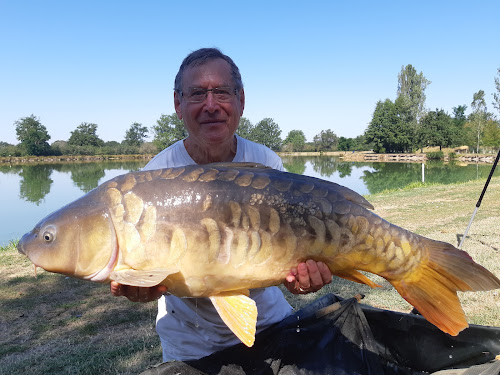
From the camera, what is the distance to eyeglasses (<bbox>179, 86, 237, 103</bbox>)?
1.72 m

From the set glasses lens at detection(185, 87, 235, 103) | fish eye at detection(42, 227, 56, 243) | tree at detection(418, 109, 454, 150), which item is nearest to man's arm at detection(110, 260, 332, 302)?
fish eye at detection(42, 227, 56, 243)

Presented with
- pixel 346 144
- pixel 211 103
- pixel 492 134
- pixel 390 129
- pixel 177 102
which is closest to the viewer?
pixel 211 103

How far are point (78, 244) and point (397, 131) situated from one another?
50397 mm

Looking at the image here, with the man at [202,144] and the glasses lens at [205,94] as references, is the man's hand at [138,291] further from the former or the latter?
the glasses lens at [205,94]

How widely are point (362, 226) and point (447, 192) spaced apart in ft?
31.6

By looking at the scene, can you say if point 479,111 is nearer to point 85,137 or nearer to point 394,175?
point 394,175

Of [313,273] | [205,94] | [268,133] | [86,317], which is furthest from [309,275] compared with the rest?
[268,133]

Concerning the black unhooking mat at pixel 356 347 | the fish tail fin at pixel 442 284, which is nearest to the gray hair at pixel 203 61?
the fish tail fin at pixel 442 284

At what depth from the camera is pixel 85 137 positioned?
70.4 meters

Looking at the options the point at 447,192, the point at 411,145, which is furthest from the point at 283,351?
the point at 411,145

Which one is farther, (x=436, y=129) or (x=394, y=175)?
(x=436, y=129)

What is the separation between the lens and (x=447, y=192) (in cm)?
985

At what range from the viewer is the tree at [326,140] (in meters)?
72.1

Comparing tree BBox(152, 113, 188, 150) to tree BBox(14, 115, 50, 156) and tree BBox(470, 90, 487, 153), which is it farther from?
tree BBox(470, 90, 487, 153)
